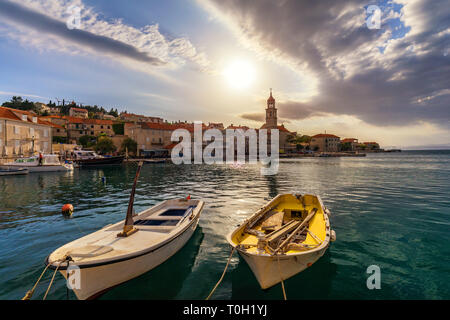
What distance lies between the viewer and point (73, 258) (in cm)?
516

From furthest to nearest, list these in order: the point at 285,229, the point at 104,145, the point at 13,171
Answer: the point at 104,145 < the point at 13,171 < the point at 285,229

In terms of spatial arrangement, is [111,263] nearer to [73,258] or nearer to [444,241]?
[73,258]

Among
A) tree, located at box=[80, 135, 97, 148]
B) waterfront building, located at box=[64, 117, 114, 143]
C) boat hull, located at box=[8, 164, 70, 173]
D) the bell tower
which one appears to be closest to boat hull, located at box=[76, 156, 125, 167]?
boat hull, located at box=[8, 164, 70, 173]

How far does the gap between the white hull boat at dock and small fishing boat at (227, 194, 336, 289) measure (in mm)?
2337

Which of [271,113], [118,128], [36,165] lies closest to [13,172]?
[36,165]

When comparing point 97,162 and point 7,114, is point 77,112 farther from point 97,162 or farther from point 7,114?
point 97,162

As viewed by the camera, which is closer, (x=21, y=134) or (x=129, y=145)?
(x=21, y=134)

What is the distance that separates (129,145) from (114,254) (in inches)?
3199

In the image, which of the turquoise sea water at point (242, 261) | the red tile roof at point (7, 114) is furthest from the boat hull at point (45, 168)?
the turquoise sea water at point (242, 261)

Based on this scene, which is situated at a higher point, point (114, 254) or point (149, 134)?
point (149, 134)

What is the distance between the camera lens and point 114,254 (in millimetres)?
5508

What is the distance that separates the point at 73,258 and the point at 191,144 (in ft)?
305
